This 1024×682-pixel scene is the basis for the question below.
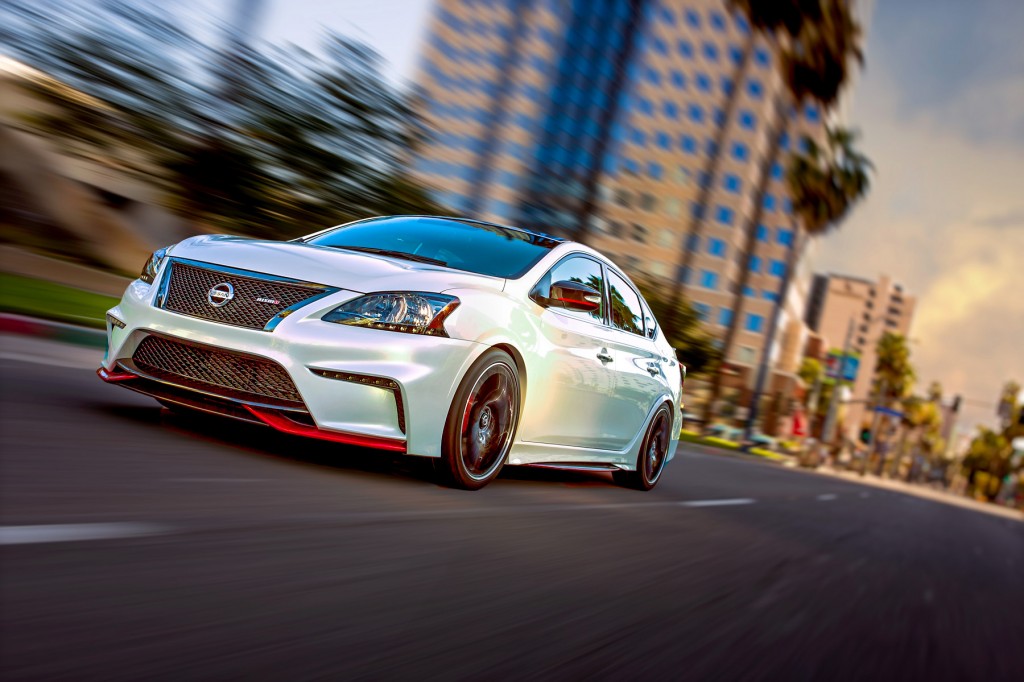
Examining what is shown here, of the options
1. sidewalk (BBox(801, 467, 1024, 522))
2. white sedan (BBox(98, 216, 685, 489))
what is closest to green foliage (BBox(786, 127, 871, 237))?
sidewalk (BBox(801, 467, 1024, 522))

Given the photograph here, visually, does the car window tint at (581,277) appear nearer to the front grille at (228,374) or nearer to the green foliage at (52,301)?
the front grille at (228,374)

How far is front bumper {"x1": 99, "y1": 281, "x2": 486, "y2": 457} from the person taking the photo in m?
4.84

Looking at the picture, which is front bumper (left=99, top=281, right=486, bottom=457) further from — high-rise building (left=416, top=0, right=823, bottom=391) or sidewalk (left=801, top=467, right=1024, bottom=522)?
high-rise building (left=416, top=0, right=823, bottom=391)

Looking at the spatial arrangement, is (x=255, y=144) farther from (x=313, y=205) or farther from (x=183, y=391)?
(x=183, y=391)

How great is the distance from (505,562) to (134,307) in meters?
2.34

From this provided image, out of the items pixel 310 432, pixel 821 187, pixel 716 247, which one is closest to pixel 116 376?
pixel 310 432

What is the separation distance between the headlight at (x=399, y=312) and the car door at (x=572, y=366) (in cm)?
94

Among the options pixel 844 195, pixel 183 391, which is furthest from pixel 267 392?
pixel 844 195

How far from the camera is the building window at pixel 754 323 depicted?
321ft

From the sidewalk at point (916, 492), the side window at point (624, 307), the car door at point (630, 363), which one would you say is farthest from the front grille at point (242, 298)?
the sidewalk at point (916, 492)

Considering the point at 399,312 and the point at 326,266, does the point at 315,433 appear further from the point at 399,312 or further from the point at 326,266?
the point at 326,266

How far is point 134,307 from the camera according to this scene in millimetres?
5215

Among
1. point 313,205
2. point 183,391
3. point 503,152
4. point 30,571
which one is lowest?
point 30,571

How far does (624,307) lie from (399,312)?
276 centimetres
